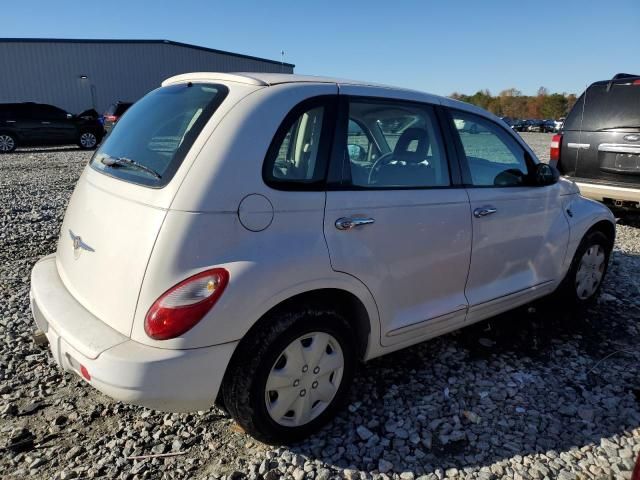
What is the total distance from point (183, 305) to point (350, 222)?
890 millimetres

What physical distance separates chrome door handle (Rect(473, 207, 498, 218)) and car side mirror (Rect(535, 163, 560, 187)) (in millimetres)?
608

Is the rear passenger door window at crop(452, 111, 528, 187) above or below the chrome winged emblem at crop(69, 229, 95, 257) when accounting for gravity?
above

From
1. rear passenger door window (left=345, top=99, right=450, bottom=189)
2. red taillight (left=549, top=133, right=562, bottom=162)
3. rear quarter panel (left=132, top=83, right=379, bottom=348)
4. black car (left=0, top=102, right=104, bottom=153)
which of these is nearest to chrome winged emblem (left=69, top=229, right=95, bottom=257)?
rear quarter panel (left=132, top=83, right=379, bottom=348)

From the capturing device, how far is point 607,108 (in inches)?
248

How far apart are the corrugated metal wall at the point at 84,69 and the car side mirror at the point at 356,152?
3063 centimetres

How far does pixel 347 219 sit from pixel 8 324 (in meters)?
2.96

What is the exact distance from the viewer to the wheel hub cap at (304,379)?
237 cm

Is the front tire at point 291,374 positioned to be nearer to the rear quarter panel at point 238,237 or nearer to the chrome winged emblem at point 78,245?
the rear quarter panel at point 238,237

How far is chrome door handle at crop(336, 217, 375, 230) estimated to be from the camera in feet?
7.84

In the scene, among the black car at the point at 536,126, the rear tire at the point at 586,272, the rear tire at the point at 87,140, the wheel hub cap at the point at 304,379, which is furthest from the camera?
the black car at the point at 536,126

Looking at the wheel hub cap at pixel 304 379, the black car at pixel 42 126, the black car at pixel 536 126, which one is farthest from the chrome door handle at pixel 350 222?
the black car at pixel 536 126

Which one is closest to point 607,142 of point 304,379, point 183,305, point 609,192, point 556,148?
point 609,192

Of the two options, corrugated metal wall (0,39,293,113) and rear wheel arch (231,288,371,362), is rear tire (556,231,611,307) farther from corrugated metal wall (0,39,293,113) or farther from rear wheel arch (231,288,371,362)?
corrugated metal wall (0,39,293,113)

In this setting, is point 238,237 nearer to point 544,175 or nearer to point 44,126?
point 544,175
